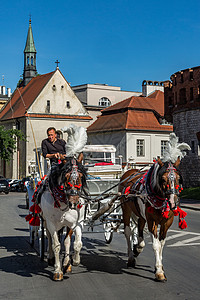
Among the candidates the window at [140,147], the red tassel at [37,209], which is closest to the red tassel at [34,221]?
the red tassel at [37,209]

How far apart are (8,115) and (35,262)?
Answer: 59444 mm

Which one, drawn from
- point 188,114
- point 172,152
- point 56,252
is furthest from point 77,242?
point 188,114

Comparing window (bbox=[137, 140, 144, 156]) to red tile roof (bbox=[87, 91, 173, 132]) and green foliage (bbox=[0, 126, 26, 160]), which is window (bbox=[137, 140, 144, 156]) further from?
green foliage (bbox=[0, 126, 26, 160])

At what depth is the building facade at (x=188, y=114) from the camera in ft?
122

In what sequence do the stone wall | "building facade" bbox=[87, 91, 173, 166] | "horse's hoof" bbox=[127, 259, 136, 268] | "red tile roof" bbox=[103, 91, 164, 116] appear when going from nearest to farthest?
"horse's hoof" bbox=[127, 259, 136, 268], the stone wall, "building facade" bbox=[87, 91, 173, 166], "red tile roof" bbox=[103, 91, 164, 116]

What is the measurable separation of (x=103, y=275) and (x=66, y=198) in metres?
1.62

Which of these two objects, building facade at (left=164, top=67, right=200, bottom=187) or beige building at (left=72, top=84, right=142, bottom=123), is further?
beige building at (left=72, top=84, right=142, bottom=123)

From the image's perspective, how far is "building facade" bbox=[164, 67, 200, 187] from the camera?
122 ft

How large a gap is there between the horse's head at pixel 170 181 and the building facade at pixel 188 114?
30.3 metres

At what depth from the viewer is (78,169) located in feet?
24.0

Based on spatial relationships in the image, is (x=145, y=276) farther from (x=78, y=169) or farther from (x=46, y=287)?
(x=78, y=169)

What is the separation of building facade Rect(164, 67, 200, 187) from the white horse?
30.2 meters

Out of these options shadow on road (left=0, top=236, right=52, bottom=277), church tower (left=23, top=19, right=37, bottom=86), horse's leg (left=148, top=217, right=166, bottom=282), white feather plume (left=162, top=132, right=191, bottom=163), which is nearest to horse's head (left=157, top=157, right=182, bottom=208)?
white feather plume (left=162, top=132, right=191, bottom=163)

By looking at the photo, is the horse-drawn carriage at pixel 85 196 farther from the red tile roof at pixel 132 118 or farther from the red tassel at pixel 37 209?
the red tile roof at pixel 132 118
